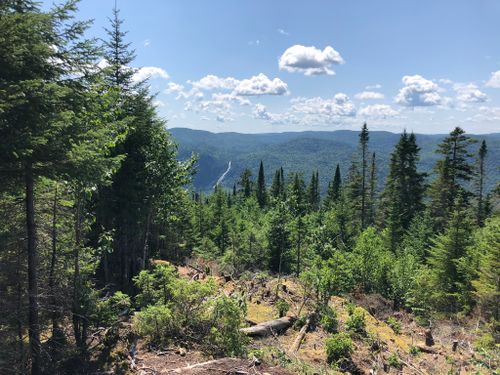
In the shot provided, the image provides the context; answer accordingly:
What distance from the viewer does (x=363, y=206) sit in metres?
41.2

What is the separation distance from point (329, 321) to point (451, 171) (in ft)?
87.7

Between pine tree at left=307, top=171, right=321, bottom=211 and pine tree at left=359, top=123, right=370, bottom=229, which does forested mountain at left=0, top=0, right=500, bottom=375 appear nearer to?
pine tree at left=359, top=123, right=370, bottom=229

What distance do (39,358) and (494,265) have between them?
770 inches

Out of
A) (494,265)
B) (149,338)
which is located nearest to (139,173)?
(149,338)

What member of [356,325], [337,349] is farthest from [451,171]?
[337,349]

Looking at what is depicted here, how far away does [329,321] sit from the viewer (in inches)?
518

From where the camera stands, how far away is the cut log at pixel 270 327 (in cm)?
1155

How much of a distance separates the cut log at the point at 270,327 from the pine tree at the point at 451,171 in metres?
25.6

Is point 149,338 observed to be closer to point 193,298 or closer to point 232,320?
point 193,298

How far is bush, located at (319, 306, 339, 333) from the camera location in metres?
13.0

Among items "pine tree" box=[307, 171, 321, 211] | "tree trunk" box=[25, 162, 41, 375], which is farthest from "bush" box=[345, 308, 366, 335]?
"pine tree" box=[307, 171, 321, 211]

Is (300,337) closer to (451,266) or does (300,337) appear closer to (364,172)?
(451,266)

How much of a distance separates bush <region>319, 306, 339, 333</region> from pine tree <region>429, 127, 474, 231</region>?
24261 millimetres

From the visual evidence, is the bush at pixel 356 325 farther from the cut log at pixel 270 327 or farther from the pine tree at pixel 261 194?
the pine tree at pixel 261 194
